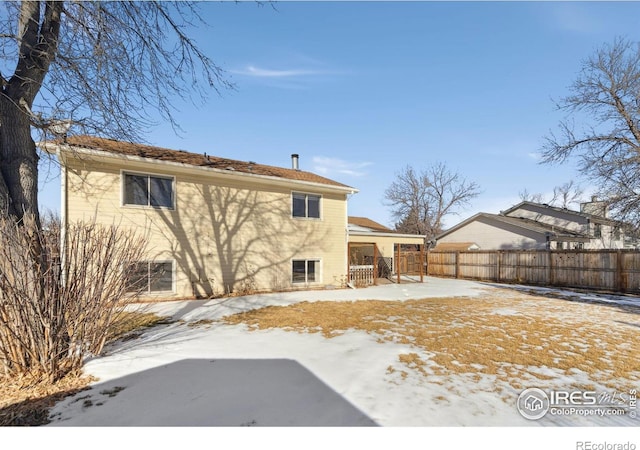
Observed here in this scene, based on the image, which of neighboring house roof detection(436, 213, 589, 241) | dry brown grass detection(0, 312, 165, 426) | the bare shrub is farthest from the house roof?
neighboring house roof detection(436, 213, 589, 241)

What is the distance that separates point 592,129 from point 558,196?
2790 cm

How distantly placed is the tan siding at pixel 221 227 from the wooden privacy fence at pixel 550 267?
9408mm

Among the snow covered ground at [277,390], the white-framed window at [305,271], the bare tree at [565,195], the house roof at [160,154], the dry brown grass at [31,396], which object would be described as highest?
the bare tree at [565,195]

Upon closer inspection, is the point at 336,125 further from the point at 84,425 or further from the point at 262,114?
the point at 84,425

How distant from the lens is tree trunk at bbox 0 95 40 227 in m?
3.96

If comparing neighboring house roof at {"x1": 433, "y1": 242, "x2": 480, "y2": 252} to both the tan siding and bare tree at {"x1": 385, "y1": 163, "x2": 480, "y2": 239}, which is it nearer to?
bare tree at {"x1": 385, "y1": 163, "x2": 480, "y2": 239}

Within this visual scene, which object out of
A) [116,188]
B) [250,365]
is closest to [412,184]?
[116,188]

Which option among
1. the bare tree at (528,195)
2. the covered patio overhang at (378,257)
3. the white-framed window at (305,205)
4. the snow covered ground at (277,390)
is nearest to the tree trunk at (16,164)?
the snow covered ground at (277,390)

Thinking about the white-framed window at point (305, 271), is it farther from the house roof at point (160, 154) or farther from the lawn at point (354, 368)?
the lawn at point (354, 368)

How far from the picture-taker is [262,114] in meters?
12.2

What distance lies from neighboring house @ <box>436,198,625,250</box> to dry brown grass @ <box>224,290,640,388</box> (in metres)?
12.3

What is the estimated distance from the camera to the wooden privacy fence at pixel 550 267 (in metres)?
11.9

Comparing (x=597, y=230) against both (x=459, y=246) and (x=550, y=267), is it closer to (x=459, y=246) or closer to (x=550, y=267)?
(x=459, y=246)
